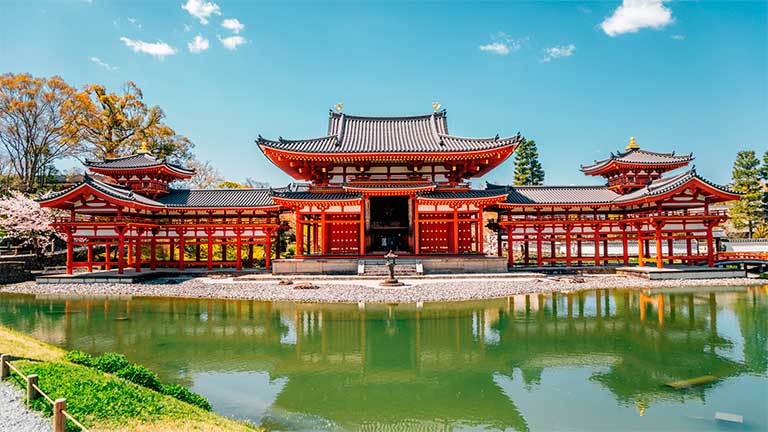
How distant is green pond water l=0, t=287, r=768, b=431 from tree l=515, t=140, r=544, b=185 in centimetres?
3031

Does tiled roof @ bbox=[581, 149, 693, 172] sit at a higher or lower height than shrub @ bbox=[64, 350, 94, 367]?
higher

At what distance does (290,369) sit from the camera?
306 inches

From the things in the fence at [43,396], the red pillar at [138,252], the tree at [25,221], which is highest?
the tree at [25,221]

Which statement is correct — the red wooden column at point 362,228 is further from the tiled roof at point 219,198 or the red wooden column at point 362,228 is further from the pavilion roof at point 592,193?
the pavilion roof at point 592,193

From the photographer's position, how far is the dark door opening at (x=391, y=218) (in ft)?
78.1

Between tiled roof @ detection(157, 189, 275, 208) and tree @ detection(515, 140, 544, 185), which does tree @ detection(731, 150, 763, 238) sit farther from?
tiled roof @ detection(157, 189, 275, 208)

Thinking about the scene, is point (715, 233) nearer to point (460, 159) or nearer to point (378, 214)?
point (460, 159)

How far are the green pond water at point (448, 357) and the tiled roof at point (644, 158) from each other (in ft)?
38.4

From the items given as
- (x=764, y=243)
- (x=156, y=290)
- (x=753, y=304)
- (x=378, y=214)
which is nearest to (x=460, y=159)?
(x=378, y=214)

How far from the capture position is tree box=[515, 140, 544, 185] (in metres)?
44.0

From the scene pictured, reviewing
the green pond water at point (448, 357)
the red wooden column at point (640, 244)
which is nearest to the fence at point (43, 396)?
the green pond water at point (448, 357)

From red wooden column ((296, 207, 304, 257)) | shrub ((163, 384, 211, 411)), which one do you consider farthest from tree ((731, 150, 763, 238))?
shrub ((163, 384, 211, 411))

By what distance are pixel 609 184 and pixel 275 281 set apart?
71.4 feet

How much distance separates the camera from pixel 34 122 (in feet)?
99.1
